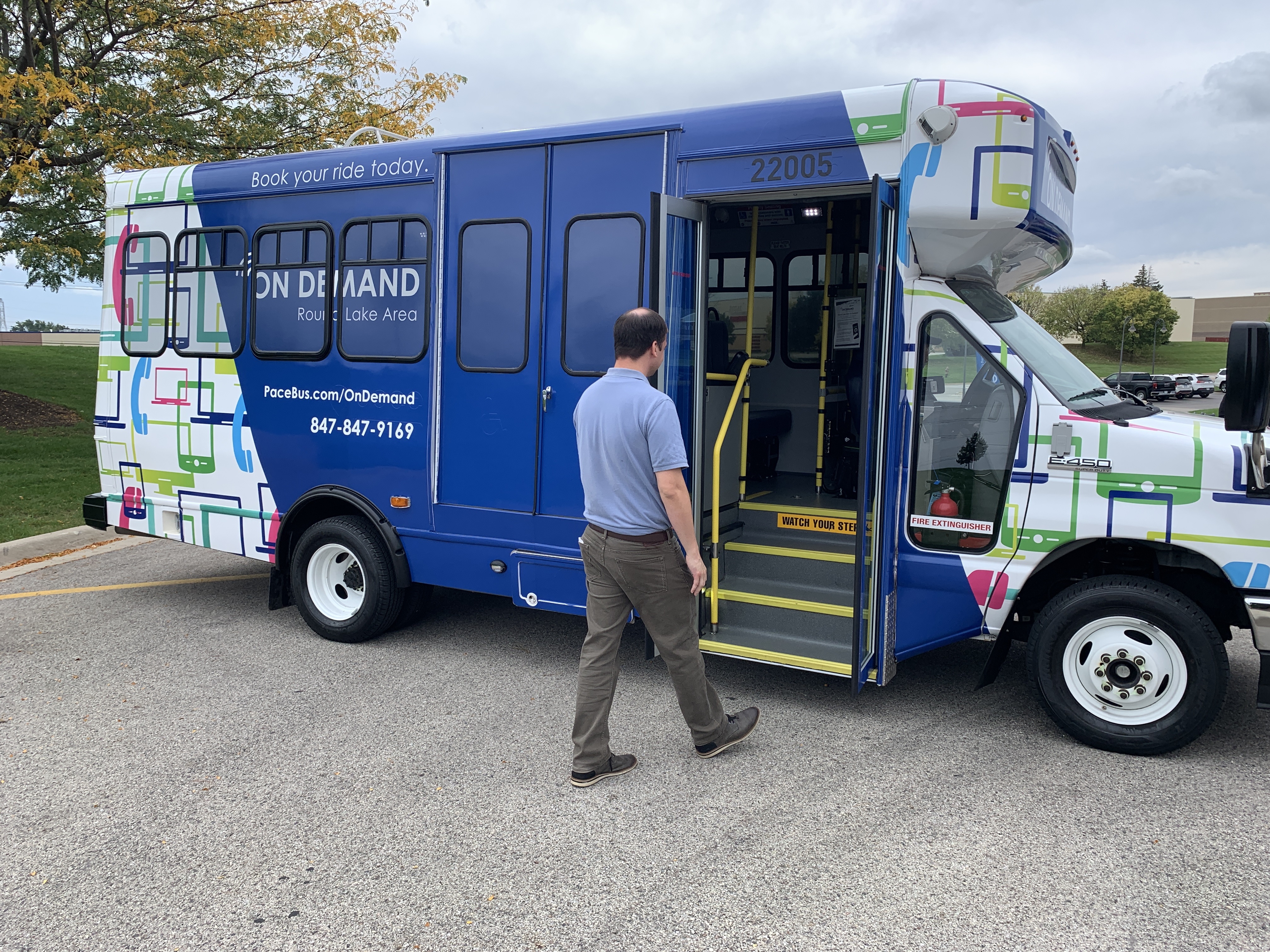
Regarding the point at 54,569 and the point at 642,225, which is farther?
the point at 54,569

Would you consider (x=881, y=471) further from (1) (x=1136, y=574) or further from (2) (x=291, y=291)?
(2) (x=291, y=291)

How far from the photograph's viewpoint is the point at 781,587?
518 centimetres

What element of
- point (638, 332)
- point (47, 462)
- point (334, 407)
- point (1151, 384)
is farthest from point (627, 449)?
point (1151, 384)

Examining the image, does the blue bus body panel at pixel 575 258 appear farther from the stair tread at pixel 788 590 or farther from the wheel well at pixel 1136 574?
the wheel well at pixel 1136 574

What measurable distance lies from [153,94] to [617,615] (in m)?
12.2

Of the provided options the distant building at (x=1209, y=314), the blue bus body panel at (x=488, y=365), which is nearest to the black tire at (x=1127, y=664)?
the blue bus body panel at (x=488, y=365)

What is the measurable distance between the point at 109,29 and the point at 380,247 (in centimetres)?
1017

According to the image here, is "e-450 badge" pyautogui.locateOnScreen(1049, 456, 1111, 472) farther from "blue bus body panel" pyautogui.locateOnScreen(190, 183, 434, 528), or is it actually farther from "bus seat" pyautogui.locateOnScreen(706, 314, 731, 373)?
"blue bus body panel" pyautogui.locateOnScreen(190, 183, 434, 528)

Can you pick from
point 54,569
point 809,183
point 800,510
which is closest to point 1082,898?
point 800,510

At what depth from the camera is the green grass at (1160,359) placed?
80.9m

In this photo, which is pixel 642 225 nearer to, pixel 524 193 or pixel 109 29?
pixel 524 193

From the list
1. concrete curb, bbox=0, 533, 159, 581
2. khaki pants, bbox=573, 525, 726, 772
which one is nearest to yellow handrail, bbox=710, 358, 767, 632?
khaki pants, bbox=573, 525, 726, 772

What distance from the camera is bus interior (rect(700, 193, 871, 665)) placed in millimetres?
5055

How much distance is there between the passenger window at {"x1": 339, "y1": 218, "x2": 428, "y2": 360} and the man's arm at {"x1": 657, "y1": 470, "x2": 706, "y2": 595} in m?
2.43
